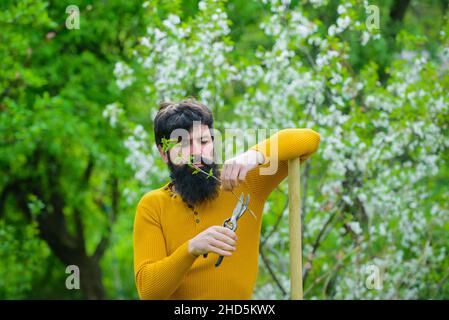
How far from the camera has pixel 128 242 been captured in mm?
12297

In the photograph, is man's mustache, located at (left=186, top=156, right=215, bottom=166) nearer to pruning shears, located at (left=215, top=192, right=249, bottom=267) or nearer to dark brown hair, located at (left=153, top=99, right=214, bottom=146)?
dark brown hair, located at (left=153, top=99, right=214, bottom=146)

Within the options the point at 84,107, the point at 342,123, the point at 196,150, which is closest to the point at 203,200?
the point at 196,150

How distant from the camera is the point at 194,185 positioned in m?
2.51

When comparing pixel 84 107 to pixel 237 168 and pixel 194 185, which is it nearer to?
pixel 194 185

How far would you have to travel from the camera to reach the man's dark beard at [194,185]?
250 cm

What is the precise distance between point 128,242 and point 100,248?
218 centimetres

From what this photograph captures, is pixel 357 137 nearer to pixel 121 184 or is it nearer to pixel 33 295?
pixel 121 184

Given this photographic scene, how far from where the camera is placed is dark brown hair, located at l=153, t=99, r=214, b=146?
2550mm

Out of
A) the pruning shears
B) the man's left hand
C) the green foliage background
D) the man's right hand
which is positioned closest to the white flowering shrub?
the green foliage background

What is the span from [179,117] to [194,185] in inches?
10.0

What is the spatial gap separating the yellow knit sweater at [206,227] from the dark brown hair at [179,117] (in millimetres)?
217

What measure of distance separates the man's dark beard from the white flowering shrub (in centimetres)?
259

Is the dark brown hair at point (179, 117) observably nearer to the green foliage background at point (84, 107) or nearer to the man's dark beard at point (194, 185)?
the man's dark beard at point (194, 185)
